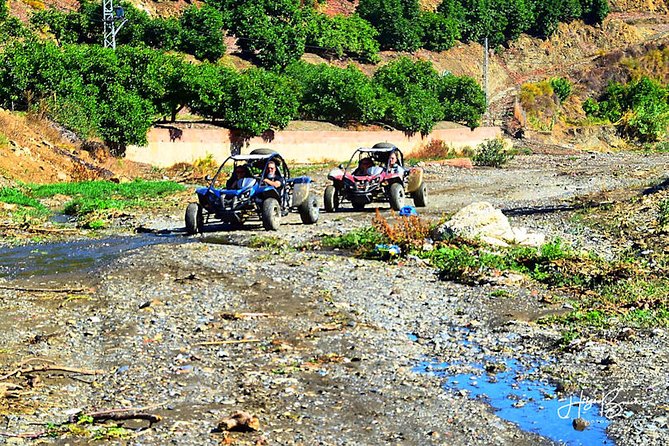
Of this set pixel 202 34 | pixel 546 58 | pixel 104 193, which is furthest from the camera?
pixel 546 58

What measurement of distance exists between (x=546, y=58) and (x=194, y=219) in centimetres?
8116

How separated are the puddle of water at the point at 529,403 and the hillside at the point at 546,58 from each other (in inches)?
1042

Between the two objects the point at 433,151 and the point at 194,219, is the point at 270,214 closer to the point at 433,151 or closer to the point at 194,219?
the point at 194,219

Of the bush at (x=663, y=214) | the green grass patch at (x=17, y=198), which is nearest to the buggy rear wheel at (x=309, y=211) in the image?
the green grass patch at (x=17, y=198)

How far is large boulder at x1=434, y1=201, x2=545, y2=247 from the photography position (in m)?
18.9

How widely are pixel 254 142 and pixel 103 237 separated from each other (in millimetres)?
26397

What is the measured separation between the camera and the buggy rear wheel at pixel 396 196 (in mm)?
25906

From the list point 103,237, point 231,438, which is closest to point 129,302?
point 231,438

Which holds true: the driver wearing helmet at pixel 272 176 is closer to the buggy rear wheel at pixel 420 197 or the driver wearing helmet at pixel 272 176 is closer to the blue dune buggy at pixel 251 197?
the blue dune buggy at pixel 251 197

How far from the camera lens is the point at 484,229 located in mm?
18984

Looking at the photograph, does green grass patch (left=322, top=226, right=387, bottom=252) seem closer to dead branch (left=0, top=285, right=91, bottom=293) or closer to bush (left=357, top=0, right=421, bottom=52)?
dead branch (left=0, top=285, right=91, bottom=293)

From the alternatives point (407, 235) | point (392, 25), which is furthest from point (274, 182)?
point (392, 25)

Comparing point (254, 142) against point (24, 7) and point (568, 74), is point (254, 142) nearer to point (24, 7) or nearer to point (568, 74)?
point (24, 7)

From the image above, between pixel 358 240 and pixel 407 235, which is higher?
pixel 407 235
